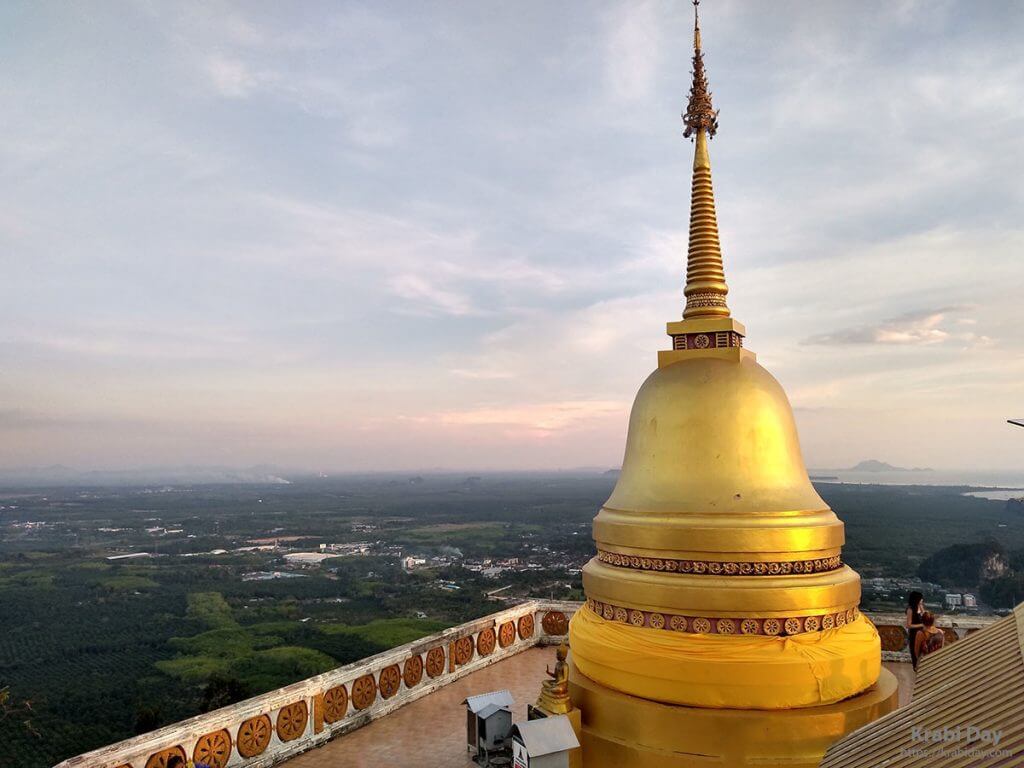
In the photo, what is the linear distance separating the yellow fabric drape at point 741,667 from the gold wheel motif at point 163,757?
554 centimetres

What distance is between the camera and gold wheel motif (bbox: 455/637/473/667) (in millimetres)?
13625

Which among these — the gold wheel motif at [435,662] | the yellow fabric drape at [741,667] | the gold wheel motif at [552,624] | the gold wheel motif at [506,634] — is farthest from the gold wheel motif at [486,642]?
the yellow fabric drape at [741,667]

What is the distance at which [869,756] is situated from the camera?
4.75 metres

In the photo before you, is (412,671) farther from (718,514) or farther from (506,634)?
(718,514)

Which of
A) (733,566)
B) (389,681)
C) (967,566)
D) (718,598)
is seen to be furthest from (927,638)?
(967,566)

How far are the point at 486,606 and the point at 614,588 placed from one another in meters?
55.9

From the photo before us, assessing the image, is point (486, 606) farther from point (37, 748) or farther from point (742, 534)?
point (742, 534)

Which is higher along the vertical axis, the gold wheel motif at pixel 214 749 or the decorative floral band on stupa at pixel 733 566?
the decorative floral band on stupa at pixel 733 566

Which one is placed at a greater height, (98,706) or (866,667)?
(866,667)

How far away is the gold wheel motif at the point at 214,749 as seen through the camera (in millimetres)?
8703

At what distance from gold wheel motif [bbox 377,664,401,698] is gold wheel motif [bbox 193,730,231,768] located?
2975mm

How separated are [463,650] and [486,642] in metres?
0.83

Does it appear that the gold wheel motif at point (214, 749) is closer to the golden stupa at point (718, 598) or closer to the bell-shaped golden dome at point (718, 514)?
the golden stupa at point (718, 598)

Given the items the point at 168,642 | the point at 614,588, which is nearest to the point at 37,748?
the point at 168,642
